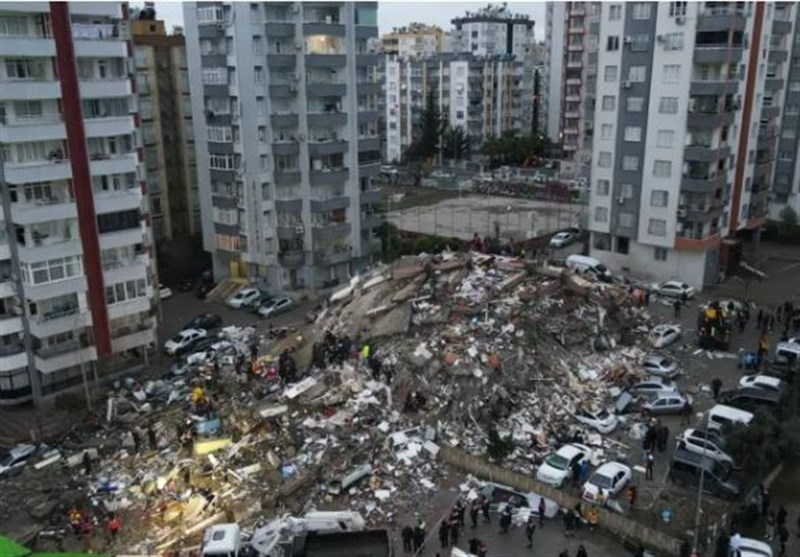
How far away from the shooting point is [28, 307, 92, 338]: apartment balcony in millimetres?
37344

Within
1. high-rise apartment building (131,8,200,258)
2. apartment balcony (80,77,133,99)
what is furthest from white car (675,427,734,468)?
high-rise apartment building (131,8,200,258)

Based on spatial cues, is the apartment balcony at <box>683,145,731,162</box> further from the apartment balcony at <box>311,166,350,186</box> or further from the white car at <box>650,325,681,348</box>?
the apartment balcony at <box>311,166,350,186</box>

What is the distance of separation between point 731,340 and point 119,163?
118ft

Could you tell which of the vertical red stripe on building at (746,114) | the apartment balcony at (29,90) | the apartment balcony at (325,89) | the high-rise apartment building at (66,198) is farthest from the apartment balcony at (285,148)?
the vertical red stripe on building at (746,114)

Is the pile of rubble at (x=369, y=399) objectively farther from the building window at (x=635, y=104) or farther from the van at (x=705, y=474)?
the building window at (x=635, y=104)

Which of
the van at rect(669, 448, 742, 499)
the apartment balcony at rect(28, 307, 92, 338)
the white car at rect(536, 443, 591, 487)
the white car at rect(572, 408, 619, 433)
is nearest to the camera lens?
the van at rect(669, 448, 742, 499)

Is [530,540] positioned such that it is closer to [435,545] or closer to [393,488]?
[435,545]

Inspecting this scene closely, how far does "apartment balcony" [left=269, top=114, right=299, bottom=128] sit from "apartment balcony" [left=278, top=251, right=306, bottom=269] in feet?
29.5

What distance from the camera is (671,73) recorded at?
166 ft

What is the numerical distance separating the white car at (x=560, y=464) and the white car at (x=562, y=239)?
1402 inches

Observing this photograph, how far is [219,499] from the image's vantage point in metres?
29.9

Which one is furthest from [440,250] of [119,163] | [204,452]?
[204,452]

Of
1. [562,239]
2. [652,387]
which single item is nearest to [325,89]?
[562,239]

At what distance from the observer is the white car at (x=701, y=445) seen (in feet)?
97.6
